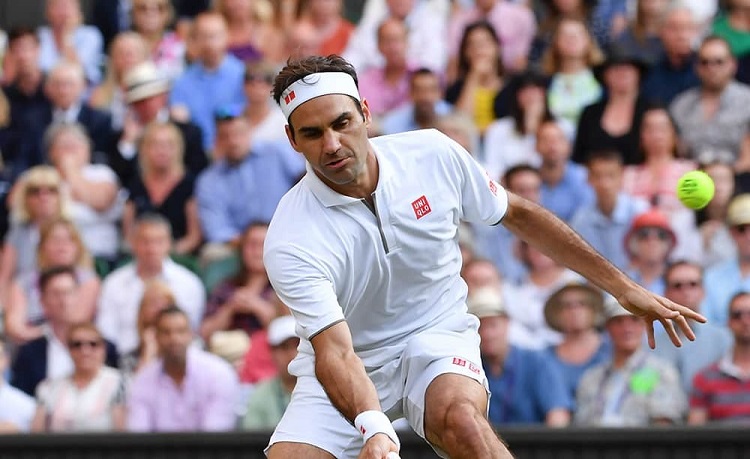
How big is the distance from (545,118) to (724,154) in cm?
115

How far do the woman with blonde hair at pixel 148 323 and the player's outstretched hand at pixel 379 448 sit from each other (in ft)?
14.5

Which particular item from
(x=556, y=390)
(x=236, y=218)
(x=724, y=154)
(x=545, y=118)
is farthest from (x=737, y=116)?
(x=236, y=218)

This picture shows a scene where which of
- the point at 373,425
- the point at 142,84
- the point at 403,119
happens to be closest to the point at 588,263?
the point at 373,425

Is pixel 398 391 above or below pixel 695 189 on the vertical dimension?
below

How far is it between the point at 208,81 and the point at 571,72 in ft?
8.20

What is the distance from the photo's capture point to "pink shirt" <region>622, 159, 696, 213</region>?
970 centimetres

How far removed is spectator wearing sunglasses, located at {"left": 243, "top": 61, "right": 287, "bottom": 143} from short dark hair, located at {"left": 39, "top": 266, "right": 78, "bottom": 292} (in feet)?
5.04

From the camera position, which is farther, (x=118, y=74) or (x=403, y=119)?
(x=118, y=74)

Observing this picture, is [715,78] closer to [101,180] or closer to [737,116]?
[737,116]

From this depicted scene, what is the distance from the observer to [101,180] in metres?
10.6

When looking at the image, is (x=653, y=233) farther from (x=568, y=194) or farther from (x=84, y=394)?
(x=84, y=394)

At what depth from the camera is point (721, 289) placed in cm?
914

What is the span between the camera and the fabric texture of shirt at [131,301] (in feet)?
31.9

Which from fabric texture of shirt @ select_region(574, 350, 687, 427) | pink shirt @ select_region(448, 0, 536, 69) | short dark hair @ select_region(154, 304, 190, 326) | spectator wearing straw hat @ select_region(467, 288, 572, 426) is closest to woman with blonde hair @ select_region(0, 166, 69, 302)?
short dark hair @ select_region(154, 304, 190, 326)
